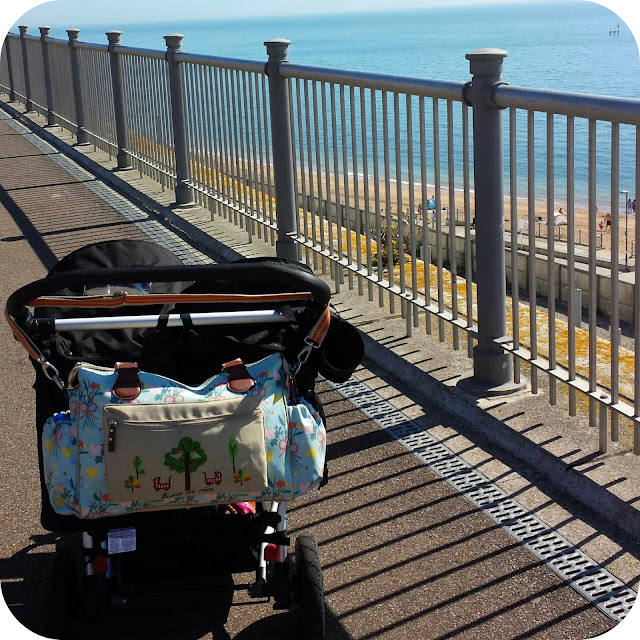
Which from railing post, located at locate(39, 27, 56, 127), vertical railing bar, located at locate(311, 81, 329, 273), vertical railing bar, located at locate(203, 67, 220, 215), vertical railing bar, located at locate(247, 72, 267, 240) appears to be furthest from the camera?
railing post, located at locate(39, 27, 56, 127)

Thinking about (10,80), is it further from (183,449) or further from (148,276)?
(183,449)

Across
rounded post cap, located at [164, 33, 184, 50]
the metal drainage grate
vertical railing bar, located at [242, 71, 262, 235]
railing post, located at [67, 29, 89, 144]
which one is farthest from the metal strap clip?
railing post, located at [67, 29, 89, 144]

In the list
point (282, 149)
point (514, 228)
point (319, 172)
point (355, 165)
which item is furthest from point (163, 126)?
point (514, 228)

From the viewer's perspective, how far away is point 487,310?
4824 mm

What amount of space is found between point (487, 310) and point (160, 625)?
2.13m

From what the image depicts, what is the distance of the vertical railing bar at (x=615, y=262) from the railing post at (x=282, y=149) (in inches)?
130

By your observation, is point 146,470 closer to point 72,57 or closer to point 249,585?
point 249,585

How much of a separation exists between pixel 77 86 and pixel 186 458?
37.7ft

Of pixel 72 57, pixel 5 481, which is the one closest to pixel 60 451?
pixel 5 481

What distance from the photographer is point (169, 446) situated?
118 inches

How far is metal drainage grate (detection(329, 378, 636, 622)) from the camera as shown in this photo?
349 cm

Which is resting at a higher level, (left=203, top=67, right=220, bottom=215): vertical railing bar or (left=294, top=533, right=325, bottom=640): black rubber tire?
(left=203, top=67, right=220, bottom=215): vertical railing bar

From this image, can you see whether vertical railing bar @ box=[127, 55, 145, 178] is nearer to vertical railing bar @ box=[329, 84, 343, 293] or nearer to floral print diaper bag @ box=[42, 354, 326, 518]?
vertical railing bar @ box=[329, 84, 343, 293]

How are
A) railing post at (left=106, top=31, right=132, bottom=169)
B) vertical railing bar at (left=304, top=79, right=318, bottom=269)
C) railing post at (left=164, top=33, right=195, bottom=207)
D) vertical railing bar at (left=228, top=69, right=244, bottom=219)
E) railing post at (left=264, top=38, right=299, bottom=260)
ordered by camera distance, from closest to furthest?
vertical railing bar at (left=304, top=79, right=318, bottom=269) < railing post at (left=264, top=38, right=299, bottom=260) < vertical railing bar at (left=228, top=69, right=244, bottom=219) < railing post at (left=164, top=33, right=195, bottom=207) < railing post at (left=106, top=31, right=132, bottom=169)
